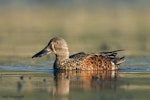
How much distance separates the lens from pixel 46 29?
38781mm

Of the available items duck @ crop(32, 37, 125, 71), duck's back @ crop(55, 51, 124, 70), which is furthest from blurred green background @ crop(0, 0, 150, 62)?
duck's back @ crop(55, 51, 124, 70)

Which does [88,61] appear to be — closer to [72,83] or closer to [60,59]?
[60,59]

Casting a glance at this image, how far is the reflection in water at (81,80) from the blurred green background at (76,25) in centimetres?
374

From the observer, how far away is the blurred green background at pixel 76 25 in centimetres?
2781

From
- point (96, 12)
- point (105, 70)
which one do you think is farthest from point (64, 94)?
point (96, 12)

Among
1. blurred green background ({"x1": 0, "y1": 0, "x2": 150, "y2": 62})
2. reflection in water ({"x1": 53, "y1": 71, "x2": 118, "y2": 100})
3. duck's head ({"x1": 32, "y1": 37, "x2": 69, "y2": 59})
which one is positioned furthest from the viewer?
blurred green background ({"x1": 0, "y1": 0, "x2": 150, "y2": 62})

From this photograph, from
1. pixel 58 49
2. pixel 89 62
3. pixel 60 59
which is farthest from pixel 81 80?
pixel 58 49

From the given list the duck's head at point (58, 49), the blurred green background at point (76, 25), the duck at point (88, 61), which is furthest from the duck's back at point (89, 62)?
the blurred green background at point (76, 25)

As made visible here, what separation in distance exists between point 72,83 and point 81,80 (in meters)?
0.64

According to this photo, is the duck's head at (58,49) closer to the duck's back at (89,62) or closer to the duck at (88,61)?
the duck at (88,61)

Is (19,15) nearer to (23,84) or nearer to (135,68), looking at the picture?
(135,68)

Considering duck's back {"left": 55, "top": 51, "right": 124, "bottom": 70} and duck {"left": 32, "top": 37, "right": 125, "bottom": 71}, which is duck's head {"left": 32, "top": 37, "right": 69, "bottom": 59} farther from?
duck's back {"left": 55, "top": 51, "right": 124, "bottom": 70}

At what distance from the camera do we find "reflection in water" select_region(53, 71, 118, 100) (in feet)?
56.7

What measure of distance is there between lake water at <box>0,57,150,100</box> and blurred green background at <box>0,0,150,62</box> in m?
2.95
